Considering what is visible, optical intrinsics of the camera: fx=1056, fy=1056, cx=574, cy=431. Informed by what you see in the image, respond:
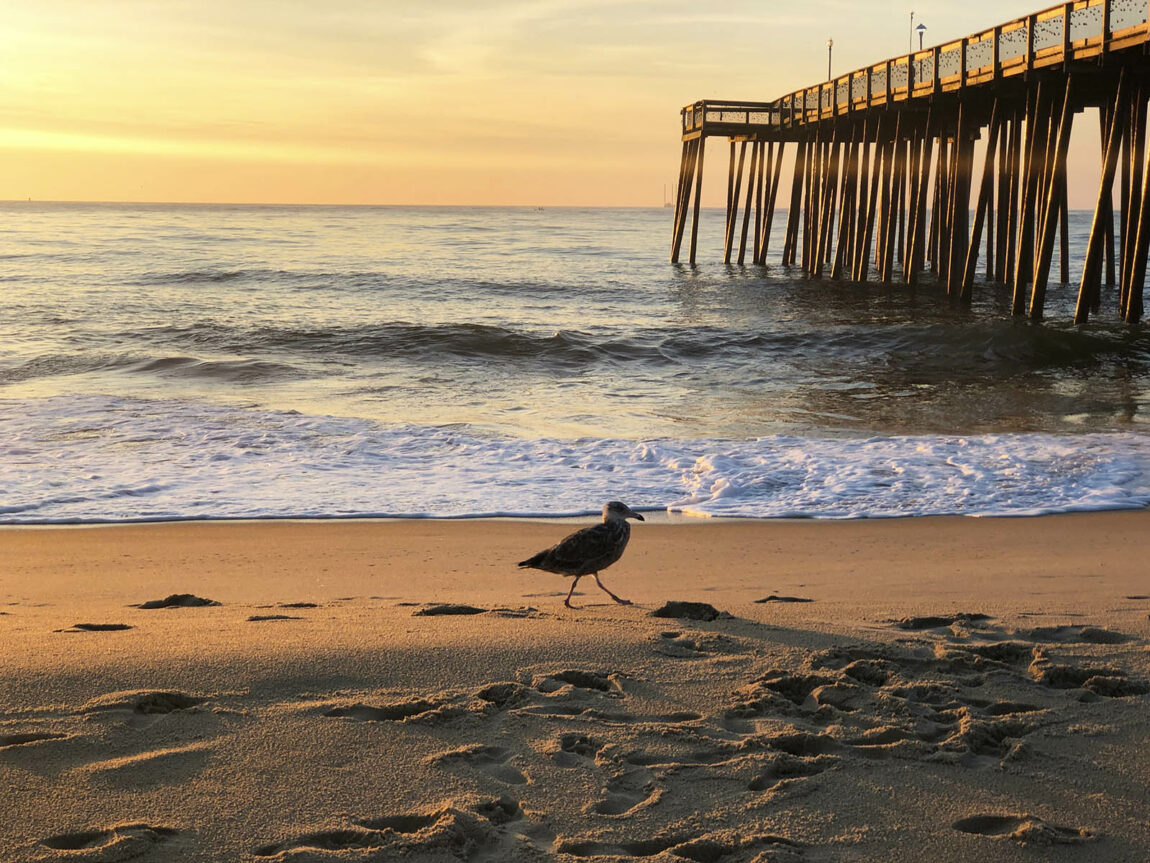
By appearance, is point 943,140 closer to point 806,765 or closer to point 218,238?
point 806,765

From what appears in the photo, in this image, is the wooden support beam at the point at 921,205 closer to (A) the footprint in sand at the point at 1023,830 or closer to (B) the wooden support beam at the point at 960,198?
(B) the wooden support beam at the point at 960,198

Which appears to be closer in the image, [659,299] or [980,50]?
[980,50]

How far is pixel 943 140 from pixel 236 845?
23512 mm

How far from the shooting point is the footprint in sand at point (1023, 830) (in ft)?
Answer: 9.48

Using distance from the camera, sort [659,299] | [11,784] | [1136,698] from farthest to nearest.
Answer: [659,299] → [1136,698] → [11,784]

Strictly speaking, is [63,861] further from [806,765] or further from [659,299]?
[659,299]

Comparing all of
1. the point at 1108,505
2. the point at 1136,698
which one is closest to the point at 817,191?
the point at 1108,505

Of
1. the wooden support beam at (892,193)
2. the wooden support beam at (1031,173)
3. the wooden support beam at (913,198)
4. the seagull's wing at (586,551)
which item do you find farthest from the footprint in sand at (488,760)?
the wooden support beam at (892,193)

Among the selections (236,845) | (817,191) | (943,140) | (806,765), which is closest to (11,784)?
(236,845)

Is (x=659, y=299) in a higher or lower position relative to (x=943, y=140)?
lower

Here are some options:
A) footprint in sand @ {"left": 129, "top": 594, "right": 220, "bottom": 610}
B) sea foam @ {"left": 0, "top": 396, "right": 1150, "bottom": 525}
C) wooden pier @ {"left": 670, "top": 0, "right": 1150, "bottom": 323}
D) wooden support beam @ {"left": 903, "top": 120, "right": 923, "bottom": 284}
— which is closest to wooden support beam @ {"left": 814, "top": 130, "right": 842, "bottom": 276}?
wooden pier @ {"left": 670, "top": 0, "right": 1150, "bottom": 323}

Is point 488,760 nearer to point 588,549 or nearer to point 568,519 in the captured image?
point 588,549

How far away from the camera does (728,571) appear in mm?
6488

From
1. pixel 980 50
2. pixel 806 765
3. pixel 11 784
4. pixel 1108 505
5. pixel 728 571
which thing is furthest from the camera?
pixel 980 50
